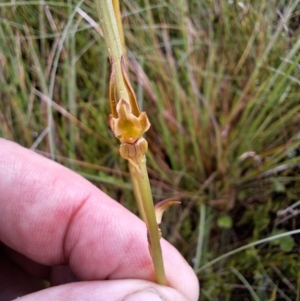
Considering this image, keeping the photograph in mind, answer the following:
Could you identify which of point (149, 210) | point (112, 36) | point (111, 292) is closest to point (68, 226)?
point (111, 292)

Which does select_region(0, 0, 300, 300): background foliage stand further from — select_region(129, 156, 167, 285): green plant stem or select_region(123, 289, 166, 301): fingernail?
select_region(129, 156, 167, 285): green plant stem

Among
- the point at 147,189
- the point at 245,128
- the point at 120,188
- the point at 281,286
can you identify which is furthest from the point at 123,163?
the point at 147,189

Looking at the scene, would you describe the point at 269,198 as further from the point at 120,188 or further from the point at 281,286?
the point at 120,188

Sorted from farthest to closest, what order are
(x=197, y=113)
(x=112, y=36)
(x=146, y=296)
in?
1. (x=197, y=113)
2. (x=146, y=296)
3. (x=112, y=36)

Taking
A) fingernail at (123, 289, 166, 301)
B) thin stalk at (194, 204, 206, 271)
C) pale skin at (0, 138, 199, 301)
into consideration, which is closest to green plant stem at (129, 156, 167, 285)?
fingernail at (123, 289, 166, 301)

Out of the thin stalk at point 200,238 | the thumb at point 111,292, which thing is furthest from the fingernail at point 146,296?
the thin stalk at point 200,238

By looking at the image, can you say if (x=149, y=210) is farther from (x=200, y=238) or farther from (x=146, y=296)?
(x=200, y=238)

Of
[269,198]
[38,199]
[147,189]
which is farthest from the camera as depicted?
[269,198]
